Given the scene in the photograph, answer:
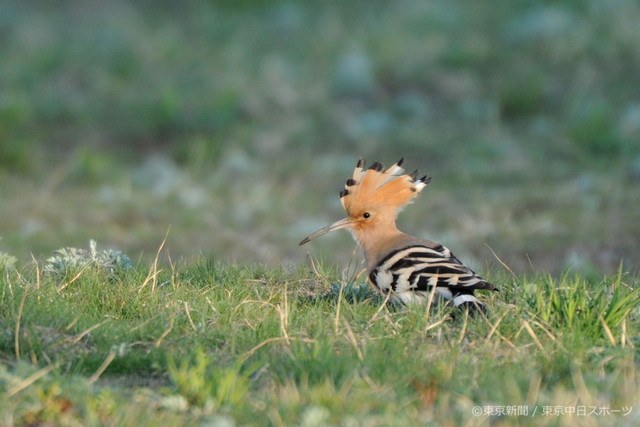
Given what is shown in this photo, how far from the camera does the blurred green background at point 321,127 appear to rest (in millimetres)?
8078

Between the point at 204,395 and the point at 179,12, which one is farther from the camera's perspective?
the point at 179,12

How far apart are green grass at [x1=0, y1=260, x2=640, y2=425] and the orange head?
28 centimetres

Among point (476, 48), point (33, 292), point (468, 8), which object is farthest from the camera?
point (468, 8)

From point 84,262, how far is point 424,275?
1.39 meters

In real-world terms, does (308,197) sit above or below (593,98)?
below

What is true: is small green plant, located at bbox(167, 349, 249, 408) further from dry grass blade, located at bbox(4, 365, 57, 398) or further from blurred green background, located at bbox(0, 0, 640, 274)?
blurred green background, located at bbox(0, 0, 640, 274)

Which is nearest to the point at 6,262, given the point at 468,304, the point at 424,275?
the point at 424,275

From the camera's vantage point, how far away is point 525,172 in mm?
8734

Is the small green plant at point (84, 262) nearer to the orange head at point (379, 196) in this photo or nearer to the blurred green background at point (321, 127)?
the orange head at point (379, 196)

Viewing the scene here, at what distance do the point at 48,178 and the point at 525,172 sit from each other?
381cm

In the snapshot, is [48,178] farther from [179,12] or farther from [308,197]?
[179,12]

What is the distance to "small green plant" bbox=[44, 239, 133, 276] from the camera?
177 inches

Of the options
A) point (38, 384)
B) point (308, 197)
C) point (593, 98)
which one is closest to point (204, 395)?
point (38, 384)

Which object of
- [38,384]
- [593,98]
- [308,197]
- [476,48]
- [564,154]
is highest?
[476,48]
